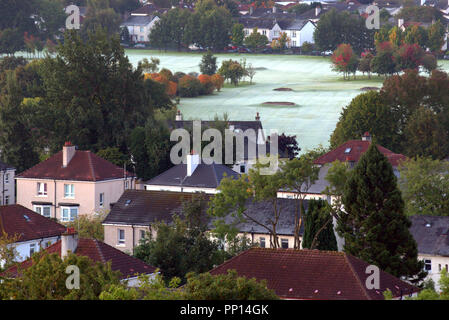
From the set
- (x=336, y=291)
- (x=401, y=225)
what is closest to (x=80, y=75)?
(x=401, y=225)

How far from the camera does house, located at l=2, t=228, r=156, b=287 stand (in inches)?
2143

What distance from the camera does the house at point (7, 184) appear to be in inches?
3708

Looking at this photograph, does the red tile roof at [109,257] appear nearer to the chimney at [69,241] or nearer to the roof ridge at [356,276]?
the chimney at [69,241]

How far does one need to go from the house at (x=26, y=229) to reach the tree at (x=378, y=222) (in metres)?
17.2

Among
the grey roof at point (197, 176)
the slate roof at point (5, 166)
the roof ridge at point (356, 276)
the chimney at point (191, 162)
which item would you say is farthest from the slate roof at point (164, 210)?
the roof ridge at point (356, 276)

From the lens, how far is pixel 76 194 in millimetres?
88938

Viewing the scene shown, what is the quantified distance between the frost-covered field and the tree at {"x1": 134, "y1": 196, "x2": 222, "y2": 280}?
205 ft

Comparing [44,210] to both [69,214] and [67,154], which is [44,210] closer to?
[69,214]

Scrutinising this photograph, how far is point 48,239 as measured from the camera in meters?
71.1

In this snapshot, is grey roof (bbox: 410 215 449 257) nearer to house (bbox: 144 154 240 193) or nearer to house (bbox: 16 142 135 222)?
house (bbox: 144 154 240 193)

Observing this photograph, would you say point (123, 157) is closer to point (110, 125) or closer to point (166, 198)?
point (110, 125)

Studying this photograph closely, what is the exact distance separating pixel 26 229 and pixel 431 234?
22.7 metres

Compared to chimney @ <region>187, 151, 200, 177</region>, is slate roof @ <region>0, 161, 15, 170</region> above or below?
below

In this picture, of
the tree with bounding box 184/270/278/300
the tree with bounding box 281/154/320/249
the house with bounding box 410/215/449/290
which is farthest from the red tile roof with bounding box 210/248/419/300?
the house with bounding box 410/215/449/290
